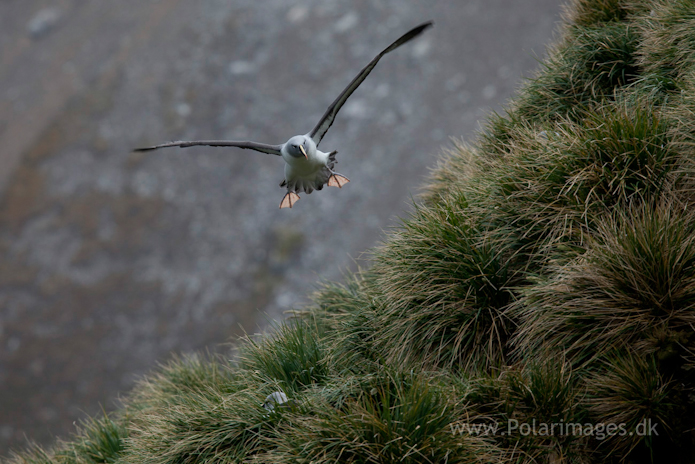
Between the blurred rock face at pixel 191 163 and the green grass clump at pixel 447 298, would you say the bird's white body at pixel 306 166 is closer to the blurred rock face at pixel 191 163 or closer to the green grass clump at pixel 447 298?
the green grass clump at pixel 447 298

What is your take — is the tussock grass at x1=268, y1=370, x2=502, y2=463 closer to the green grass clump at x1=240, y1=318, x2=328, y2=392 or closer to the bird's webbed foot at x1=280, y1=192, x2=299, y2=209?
the green grass clump at x1=240, y1=318, x2=328, y2=392

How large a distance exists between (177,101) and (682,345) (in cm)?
5343

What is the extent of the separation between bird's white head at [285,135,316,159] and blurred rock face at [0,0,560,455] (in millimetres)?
29290

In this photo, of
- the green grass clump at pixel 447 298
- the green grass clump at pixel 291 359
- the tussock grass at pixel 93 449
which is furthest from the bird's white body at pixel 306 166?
the tussock grass at pixel 93 449

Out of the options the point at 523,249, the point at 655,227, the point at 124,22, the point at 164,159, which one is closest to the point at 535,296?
the point at 523,249

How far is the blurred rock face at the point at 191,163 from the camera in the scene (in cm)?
4097

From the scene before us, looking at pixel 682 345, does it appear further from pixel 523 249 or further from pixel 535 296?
pixel 523 249

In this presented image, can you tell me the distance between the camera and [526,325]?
4652mm

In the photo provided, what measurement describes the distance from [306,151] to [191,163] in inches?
1718

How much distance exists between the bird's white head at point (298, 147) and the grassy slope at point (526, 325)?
151 cm

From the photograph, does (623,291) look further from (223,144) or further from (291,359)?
(223,144)

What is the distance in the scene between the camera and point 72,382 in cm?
3966

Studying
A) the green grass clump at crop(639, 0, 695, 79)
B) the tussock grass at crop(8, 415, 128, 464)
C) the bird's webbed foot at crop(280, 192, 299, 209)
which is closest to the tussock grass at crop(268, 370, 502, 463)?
the tussock grass at crop(8, 415, 128, 464)

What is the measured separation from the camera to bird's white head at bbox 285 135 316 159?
6.51 m
